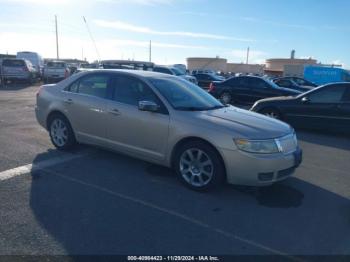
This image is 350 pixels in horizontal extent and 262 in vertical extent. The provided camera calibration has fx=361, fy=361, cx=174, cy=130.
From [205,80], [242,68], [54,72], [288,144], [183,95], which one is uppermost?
[183,95]

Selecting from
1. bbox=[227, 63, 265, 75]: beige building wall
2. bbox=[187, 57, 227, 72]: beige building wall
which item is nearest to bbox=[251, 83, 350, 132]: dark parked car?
bbox=[187, 57, 227, 72]: beige building wall

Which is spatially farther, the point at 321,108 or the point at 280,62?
the point at 280,62

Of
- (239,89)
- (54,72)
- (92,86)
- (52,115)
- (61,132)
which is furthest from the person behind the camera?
(54,72)

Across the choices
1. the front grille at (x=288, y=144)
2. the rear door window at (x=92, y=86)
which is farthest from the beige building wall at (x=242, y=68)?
the front grille at (x=288, y=144)

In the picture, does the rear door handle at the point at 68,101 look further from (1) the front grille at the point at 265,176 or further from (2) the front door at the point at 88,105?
(1) the front grille at the point at 265,176

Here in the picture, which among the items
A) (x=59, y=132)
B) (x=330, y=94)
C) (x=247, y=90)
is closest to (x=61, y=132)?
(x=59, y=132)

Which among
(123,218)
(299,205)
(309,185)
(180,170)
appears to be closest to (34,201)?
(123,218)

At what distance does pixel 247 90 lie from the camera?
15.9 metres

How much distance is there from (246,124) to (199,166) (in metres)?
0.87

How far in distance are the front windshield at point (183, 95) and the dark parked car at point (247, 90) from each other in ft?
31.3

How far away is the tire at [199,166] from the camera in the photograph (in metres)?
4.82

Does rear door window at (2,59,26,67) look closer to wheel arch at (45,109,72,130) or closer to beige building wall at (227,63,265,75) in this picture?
wheel arch at (45,109,72,130)

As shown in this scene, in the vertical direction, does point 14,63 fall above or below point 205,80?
above

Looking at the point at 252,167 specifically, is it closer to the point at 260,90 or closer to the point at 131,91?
the point at 131,91
